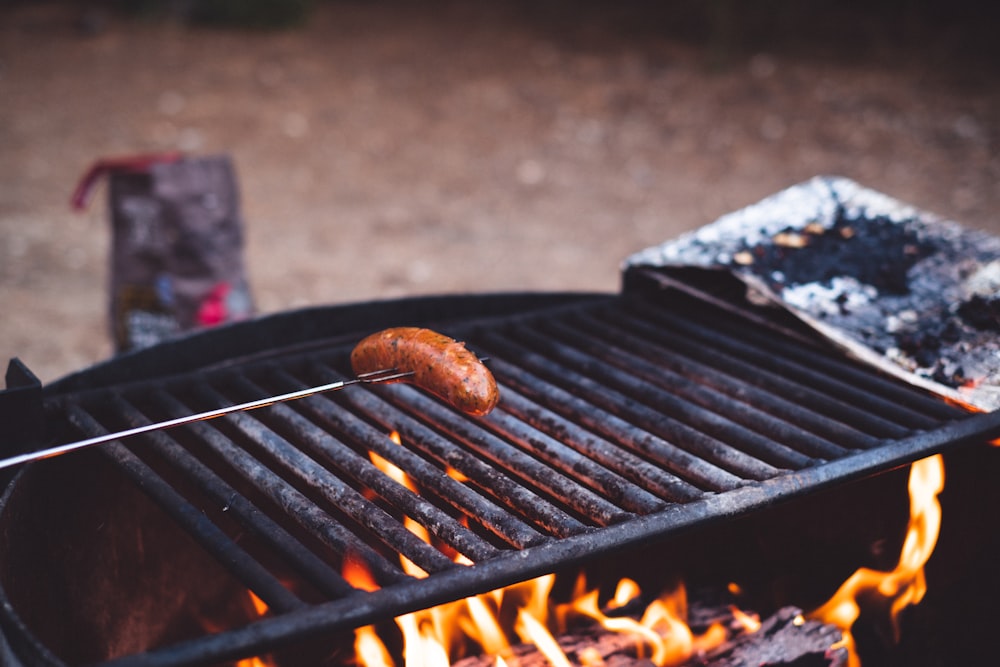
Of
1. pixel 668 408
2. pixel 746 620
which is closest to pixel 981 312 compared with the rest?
pixel 668 408

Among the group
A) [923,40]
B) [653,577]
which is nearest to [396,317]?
[653,577]

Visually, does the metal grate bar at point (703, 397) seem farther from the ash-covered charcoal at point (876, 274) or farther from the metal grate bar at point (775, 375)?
the ash-covered charcoal at point (876, 274)

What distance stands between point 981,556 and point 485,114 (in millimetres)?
6387

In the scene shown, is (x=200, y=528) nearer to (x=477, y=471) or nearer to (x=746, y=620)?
(x=477, y=471)

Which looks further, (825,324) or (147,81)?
(147,81)

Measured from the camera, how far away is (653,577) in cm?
238

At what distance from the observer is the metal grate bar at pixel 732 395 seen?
1.92 meters

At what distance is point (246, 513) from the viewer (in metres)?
1.59

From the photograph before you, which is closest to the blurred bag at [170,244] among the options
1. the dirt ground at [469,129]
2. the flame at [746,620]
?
the dirt ground at [469,129]

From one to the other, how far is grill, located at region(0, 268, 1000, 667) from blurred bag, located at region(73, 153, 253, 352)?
1.45 metres

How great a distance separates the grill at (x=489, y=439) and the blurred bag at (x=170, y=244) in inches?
56.9

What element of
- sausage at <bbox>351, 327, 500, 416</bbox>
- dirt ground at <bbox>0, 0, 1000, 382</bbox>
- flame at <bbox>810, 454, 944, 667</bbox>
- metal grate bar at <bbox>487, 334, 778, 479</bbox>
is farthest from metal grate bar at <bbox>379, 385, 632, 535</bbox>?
dirt ground at <bbox>0, 0, 1000, 382</bbox>

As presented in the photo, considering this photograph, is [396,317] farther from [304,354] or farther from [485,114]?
[485,114]

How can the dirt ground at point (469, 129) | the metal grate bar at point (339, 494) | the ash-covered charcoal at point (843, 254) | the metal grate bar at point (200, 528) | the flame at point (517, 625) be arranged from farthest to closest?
the dirt ground at point (469, 129) → the ash-covered charcoal at point (843, 254) → the flame at point (517, 625) → the metal grate bar at point (339, 494) → the metal grate bar at point (200, 528)
